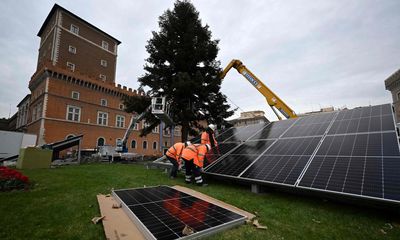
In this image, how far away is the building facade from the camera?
25922 mm

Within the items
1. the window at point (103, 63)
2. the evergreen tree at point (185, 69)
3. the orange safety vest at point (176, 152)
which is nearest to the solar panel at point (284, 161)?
the orange safety vest at point (176, 152)

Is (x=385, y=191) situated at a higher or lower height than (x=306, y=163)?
lower

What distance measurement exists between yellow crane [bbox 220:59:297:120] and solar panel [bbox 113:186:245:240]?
12.8 m

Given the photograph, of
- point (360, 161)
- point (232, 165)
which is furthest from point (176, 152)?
point (360, 161)

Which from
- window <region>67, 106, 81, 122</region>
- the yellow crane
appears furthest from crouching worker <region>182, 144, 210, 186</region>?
window <region>67, 106, 81, 122</region>

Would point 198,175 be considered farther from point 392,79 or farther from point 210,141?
point 392,79

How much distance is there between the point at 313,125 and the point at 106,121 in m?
36.0

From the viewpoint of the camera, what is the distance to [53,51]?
32.2m

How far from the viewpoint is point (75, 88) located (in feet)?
104

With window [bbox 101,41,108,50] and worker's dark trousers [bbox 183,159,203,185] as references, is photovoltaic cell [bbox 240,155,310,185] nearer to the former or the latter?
worker's dark trousers [bbox 183,159,203,185]

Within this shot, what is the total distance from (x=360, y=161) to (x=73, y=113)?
36463mm

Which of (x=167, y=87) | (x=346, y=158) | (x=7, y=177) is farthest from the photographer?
(x=167, y=87)

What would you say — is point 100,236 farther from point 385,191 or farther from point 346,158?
point 346,158

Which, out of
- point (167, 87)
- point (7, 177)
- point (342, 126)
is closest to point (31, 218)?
point (7, 177)
